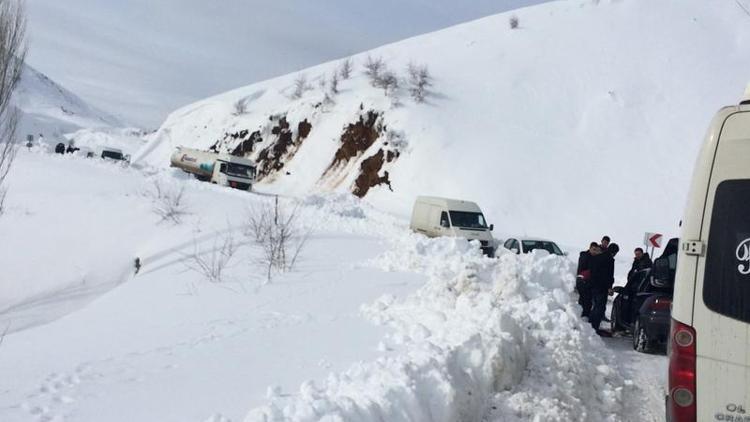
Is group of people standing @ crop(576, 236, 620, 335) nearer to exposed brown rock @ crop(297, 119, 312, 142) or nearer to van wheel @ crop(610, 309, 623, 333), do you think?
van wheel @ crop(610, 309, 623, 333)

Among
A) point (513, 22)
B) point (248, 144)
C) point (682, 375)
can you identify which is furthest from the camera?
point (248, 144)

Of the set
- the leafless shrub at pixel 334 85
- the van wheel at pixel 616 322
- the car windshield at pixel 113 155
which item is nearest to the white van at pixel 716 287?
the van wheel at pixel 616 322

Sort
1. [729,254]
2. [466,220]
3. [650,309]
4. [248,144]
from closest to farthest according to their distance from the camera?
[729,254] → [650,309] → [466,220] → [248,144]

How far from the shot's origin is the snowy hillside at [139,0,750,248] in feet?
112

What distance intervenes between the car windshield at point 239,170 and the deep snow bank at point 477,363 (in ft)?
106

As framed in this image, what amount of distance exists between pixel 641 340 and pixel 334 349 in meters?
5.26

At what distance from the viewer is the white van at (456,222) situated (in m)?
20.9

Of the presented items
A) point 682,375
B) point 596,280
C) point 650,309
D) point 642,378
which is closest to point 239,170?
point 596,280

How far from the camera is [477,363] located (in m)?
6.27

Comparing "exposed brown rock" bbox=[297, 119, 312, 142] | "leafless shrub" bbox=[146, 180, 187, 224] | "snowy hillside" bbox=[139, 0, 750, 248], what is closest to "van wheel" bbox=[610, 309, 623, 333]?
"leafless shrub" bbox=[146, 180, 187, 224]

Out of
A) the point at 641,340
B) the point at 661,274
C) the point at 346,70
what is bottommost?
the point at 641,340

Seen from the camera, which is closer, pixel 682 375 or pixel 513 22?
pixel 682 375

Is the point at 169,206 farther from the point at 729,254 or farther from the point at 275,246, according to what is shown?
the point at 729,254

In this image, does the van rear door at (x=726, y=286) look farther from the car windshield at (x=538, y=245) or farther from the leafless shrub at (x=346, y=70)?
the leafless shrub at (x=346, y=70)
